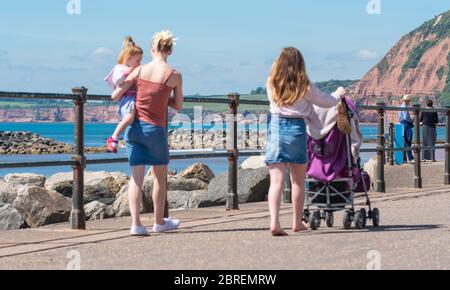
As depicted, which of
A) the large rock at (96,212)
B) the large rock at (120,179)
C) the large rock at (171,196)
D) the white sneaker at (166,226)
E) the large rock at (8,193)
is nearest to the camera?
the white sneaker at (166,226)

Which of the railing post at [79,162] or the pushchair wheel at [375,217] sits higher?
the railing post at [79,162]

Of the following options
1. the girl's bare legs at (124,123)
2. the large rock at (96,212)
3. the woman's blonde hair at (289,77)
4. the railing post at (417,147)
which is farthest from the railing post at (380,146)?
the girl's bare legs at (124,123)

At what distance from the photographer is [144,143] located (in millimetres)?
9938

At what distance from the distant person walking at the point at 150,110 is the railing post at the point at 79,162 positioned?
2.09ft

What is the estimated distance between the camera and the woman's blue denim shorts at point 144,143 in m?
9.92

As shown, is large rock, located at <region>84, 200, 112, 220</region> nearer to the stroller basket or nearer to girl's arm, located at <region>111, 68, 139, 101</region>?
the stroller basket

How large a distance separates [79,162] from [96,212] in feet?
23.4

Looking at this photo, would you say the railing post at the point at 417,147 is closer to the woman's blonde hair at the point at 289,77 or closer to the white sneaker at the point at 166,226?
the white sneaker at the point at 166,226

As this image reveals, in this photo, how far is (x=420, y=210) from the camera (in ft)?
41.9

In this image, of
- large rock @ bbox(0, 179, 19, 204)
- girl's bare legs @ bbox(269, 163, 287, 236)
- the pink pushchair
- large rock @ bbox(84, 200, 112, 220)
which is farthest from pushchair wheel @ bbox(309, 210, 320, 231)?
large rock @ bbox(0, 179, 19, 204)

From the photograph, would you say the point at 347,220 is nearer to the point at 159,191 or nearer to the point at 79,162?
the point at 159,191

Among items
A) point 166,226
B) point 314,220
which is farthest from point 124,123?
point 314,220

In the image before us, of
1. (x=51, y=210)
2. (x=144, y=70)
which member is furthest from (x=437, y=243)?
(x=51, y=210)
